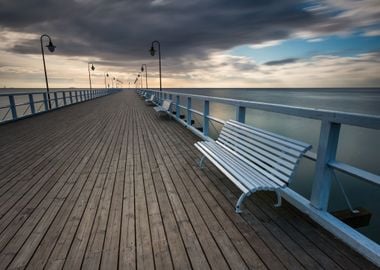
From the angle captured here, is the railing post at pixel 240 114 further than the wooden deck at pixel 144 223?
Yes

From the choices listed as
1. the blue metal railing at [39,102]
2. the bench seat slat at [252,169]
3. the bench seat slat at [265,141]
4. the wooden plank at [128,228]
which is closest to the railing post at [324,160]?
the bench seat slat at [265,141]

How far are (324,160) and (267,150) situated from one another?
0.64m

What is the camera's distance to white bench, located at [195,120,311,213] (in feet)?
7.73

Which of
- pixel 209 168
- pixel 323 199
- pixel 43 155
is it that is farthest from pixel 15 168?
pixel 323 199

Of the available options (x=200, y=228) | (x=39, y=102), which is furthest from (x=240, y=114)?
(x=39, y=102)

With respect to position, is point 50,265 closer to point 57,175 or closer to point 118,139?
point 57,175

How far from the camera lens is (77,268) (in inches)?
72.7

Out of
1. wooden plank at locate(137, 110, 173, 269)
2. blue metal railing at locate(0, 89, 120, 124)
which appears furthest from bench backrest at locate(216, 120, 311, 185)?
blue metal railing at locate(0, 89, 120, 124)

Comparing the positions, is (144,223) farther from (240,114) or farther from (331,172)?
(240,114)

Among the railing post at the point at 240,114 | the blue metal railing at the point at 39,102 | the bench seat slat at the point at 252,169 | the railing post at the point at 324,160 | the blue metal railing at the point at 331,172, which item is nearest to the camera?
the blue metal railing at the point at 331,172

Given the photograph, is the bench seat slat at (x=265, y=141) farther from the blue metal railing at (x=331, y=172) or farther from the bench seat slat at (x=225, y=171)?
the bench seat slat at (x=225, y=171)

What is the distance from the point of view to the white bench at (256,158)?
2.36 meters

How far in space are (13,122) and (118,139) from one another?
224 inches

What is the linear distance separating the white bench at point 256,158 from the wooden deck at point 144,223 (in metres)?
0.40
